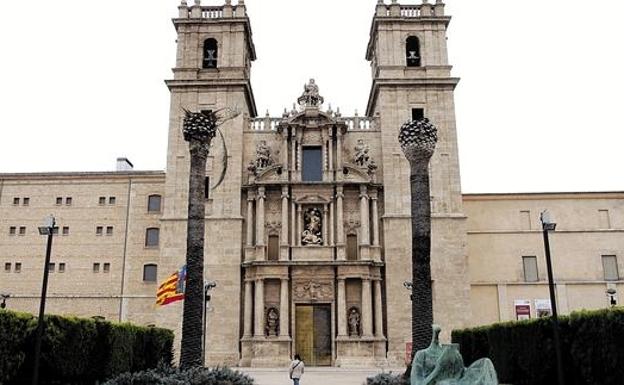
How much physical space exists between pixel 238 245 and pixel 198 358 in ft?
58.4

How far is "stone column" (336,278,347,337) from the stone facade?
3.1 inches

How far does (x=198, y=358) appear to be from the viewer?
18.7m

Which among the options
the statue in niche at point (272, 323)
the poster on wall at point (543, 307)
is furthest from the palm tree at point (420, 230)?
the poster on wall at point (543, 307)

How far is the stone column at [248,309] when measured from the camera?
1383 inches

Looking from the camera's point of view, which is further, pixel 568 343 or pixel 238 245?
pixel 238 245

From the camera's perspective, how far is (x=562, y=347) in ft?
60.9

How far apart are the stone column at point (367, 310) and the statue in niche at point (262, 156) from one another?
9.13 meters

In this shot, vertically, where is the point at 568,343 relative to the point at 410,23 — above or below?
below

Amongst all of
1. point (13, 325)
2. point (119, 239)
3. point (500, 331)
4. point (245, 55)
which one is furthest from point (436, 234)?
point (13, 325)

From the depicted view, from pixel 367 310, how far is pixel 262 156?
1101 cm

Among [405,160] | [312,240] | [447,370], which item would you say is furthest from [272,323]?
[447,370]

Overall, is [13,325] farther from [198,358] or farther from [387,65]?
[387,65]

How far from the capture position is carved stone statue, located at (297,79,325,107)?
39.3 meters

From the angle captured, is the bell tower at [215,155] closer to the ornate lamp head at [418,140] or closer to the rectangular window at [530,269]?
the ornate lamp head at [418,140]
